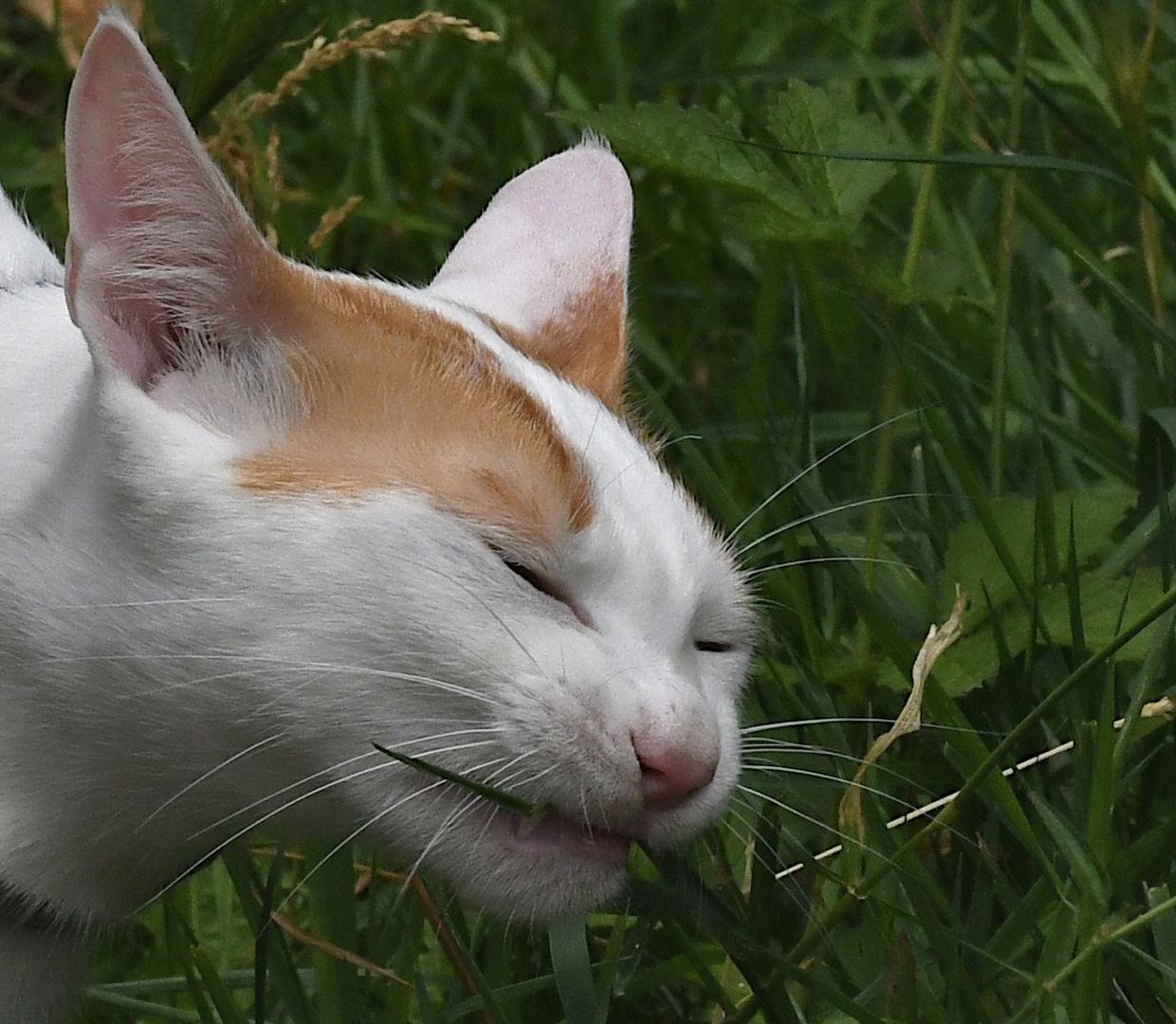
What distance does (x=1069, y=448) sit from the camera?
205 centimetres

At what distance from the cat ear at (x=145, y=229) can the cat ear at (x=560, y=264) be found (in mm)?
287

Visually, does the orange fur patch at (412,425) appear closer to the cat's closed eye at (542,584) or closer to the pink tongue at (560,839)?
the cat's closed eye at (542,584)

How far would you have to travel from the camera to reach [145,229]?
121 cm

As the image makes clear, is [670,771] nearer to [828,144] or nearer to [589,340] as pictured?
[589,340]

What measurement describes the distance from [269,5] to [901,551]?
812mm

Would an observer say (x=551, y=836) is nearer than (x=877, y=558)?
Yes

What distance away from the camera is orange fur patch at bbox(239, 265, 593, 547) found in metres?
1.20

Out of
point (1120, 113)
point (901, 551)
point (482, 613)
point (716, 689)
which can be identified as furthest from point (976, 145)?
point (482, 613)

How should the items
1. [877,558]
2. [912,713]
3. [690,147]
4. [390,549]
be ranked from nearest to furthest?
[390,549] < [912,713] < [690,147] < [877,558]

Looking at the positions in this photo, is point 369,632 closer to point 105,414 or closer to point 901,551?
point 105,414

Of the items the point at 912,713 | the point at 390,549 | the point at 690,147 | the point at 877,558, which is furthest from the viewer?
the point at 877,558

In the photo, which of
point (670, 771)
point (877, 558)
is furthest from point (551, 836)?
point (877, 558)

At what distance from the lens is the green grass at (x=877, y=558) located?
55.8 inches

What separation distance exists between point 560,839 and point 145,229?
46 cm
